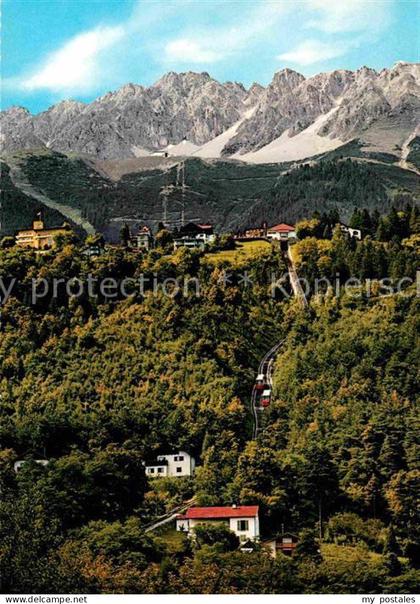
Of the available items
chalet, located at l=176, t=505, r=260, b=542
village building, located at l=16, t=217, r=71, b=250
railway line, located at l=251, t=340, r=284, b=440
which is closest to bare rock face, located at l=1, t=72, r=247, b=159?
village building, located at l=16, t=217, r=71, b=250

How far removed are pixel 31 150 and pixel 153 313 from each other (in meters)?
25.1

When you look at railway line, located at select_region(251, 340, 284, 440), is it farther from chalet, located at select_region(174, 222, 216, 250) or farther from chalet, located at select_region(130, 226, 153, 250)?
chalet, located at select_region(130, 226, 153, 250)

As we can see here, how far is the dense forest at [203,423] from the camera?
19.3m

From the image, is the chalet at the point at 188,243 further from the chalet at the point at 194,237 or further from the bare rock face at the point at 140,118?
the bare rock face at the point at 140,118

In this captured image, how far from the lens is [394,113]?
2397 inches

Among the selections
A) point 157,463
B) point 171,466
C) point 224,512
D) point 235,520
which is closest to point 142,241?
point 157,463

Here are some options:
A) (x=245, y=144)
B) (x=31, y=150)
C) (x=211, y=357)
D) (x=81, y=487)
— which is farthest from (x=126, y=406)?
(x=245, y=144)

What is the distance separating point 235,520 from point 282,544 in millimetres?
951

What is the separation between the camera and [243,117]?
200 feet

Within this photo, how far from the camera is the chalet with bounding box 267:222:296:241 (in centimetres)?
3612

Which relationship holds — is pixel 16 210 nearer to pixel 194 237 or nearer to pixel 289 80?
pixel 194 237

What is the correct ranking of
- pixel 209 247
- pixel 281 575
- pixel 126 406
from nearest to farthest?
pixel 281 575 → pixel 126 406 → pixel 209 247

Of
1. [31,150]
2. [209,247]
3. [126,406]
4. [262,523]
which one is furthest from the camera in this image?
[31,150]

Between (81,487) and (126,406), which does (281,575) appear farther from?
A: (126,406)
